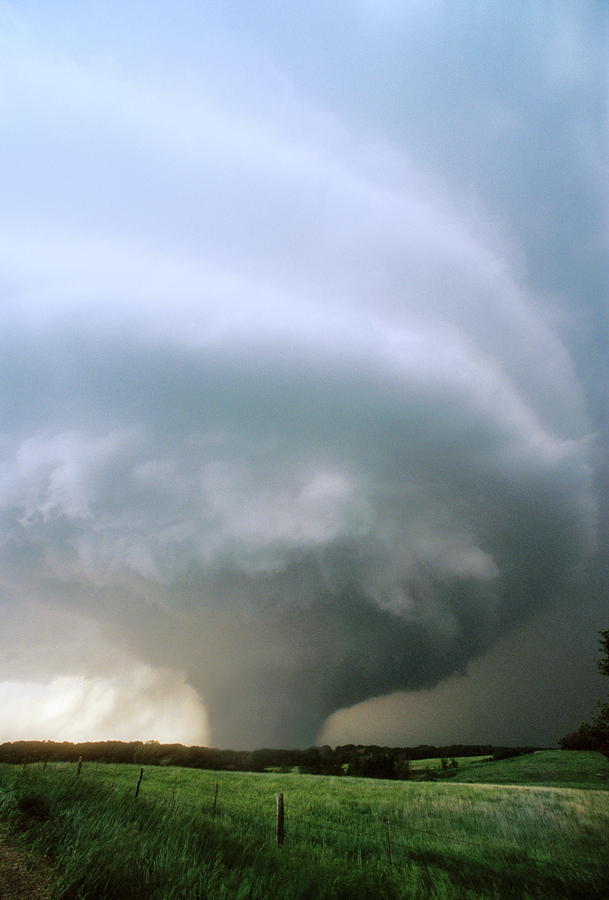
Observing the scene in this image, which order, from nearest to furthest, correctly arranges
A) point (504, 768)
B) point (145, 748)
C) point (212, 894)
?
point (212, 894) → point (504, 768) → point (145, 748)

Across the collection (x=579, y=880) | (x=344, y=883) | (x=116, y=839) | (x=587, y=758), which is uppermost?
(x=587, y=758)

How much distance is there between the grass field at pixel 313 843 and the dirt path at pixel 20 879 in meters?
0.28

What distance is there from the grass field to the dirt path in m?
0.28

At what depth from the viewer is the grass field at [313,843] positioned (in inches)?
293

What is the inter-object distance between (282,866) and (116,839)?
11.8 feet

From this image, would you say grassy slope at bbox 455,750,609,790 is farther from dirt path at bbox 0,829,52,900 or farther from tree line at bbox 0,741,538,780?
dirt path at bbox 0,829,52,900

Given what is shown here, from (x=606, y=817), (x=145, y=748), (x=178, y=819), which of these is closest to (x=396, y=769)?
(x=145, y=748)

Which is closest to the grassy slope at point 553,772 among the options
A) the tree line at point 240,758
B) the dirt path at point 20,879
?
the tree line at point 240,758

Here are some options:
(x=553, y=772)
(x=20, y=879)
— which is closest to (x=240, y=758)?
(x=553, y=772)

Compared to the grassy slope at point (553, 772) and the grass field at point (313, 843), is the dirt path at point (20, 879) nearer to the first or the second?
the grass field at point (313, 843)

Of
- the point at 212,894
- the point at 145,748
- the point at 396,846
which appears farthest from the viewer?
the point at 145,748

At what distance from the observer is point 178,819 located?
10.9 meters

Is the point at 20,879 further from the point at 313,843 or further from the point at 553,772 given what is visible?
the point at 553,772

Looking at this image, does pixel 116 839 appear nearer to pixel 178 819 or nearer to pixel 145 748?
pixel 178 819
